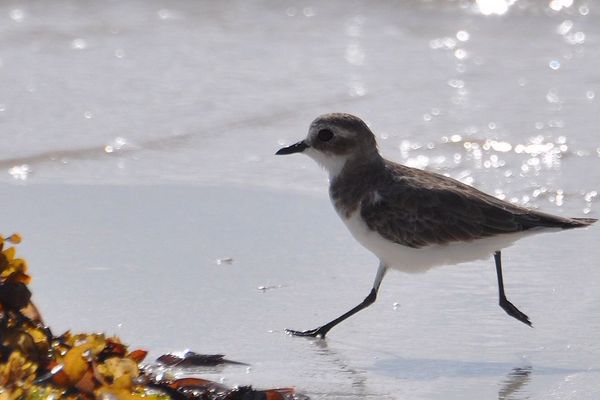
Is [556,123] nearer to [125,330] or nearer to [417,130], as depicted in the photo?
[417,130]

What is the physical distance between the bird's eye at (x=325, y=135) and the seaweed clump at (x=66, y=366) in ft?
5.40

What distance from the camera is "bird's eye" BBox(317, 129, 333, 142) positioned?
17.6ft

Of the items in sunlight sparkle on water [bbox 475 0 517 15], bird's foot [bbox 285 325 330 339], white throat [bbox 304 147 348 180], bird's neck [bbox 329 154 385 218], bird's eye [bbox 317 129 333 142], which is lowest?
bird's foot [bbox 285 325 330 339]

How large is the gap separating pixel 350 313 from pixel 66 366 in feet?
5.83

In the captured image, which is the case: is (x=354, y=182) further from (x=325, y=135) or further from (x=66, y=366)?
(x=66, y=366)

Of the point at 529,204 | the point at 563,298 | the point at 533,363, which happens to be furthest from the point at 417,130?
the point at 533,363

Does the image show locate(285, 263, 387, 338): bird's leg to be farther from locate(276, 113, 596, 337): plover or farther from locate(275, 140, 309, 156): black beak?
locate(275, 140, 309, 156): black beak

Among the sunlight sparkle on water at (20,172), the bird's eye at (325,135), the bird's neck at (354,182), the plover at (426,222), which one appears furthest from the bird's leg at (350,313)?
the sunlight sparkle on water at (20,172)

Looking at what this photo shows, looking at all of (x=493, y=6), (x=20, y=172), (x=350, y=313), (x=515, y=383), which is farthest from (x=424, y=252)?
(x=493, y=6)

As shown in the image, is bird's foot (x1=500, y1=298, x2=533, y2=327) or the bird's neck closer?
bird's foot (x1=500, y1=298, x2=533, y2=327)

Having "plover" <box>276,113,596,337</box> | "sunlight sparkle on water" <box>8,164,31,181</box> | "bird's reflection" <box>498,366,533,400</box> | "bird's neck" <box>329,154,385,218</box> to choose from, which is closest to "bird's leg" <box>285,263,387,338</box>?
"plover" <box>276,113,596,337</box>

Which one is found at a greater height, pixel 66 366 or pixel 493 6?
pixel 493 6

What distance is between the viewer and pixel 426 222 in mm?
5039

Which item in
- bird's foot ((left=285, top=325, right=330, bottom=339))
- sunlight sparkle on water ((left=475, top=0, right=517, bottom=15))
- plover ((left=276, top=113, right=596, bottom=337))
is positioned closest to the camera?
bird's foot ((left=285, top=325, right=330, bottom=339))
